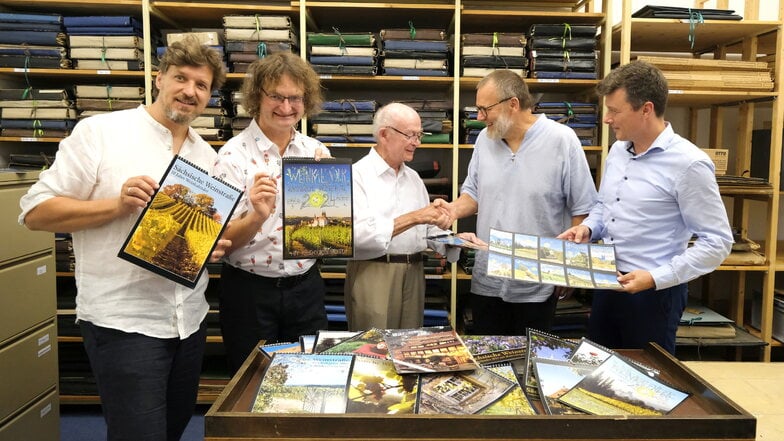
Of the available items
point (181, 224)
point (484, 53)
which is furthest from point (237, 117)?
point (181, 224)

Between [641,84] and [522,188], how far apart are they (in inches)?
24.0

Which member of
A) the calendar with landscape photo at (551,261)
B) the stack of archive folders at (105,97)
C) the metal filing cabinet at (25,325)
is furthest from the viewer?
the stack of archive folders at (105,97)

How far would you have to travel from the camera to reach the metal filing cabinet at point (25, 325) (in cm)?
249

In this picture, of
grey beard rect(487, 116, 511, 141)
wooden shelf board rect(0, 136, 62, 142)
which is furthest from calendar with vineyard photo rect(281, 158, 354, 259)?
wooden shelf board rect(0, 136, 62, 142)

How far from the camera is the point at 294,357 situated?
57.2 inches

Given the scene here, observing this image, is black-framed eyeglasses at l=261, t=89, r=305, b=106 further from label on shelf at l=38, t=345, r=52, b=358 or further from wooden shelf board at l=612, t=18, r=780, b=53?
wooden shelf board at l=612, t=18, r=780, b=53

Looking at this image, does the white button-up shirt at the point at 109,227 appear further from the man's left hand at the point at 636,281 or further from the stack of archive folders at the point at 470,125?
the stack of archive folders at the point at 470,125

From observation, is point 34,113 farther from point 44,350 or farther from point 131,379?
point 131,379

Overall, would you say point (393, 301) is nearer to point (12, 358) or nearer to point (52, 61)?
point (12, 358)

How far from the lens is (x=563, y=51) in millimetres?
3346

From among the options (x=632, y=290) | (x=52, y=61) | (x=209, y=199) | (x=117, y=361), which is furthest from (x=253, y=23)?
(x=632, y=290)

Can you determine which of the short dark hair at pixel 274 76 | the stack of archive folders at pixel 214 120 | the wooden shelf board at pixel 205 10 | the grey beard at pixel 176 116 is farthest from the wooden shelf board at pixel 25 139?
the grey beard at pixel 176 116

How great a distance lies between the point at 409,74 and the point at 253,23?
0.98m

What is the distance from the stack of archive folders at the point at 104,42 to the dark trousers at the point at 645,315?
295cm
